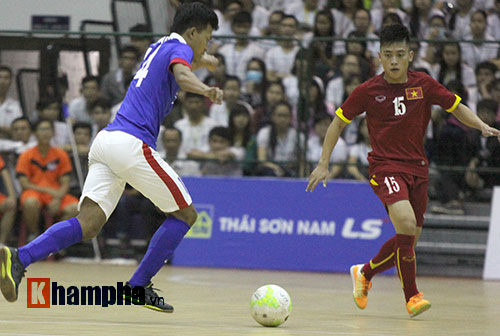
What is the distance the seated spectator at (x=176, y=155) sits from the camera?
1254cm

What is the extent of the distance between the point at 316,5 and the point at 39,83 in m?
4.57

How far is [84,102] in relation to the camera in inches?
508

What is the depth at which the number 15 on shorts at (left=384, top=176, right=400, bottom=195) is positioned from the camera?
23.6 feet

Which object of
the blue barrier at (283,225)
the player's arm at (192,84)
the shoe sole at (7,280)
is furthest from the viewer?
the blue barrier at (283,225)

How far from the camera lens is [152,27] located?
15.7 meters

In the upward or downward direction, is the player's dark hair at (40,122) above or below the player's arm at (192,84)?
below

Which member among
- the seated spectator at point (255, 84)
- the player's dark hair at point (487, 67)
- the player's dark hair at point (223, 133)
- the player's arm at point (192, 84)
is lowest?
the player's dark hair at point (223, 133)

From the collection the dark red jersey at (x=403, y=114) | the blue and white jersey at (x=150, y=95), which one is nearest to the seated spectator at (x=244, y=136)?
the dark red jersey at (x=403, y=114)

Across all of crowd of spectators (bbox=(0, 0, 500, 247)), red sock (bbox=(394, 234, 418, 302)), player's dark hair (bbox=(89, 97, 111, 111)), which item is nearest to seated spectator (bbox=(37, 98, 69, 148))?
crowd of spectators (bbox=(0, 0, 500, 247))

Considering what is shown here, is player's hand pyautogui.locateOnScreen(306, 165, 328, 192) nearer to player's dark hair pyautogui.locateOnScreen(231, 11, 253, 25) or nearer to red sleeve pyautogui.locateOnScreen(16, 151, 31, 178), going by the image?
red sleeve pyautogui.locateOnScreen(16, 151, 31, 178)

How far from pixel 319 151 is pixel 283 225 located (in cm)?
116

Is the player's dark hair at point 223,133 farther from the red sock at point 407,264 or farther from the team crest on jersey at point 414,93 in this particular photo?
the red sock at point 407,264

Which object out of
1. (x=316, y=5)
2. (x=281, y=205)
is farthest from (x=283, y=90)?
Result: (x=316, y=5)

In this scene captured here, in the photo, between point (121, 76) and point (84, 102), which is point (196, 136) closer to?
point (121, 76)
